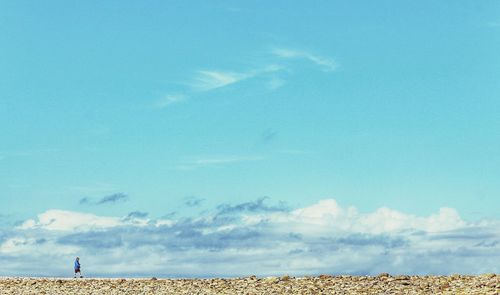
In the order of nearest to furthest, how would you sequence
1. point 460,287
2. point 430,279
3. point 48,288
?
point 460,287
point 430,279
point 48,288

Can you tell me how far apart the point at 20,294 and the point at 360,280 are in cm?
1453

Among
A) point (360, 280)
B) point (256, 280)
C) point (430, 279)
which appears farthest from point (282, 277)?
point (430, 279)

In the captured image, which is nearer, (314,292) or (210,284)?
(314,292)

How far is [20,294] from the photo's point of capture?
35438 millimetres

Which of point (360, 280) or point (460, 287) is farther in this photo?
point (360, 280)

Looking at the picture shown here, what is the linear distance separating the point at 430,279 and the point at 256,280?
715cm

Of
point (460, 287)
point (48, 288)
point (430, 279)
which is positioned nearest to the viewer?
point (460, 287)

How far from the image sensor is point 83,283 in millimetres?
37625

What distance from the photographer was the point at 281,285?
109ft

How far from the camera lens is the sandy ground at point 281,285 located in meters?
31.2

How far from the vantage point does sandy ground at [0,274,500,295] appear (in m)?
31.2

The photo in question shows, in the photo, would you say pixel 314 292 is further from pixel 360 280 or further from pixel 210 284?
pixel 210 284

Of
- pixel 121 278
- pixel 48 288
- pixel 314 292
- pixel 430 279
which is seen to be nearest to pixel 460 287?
pixel 430 279

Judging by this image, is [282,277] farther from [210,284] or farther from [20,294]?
[20,294]
